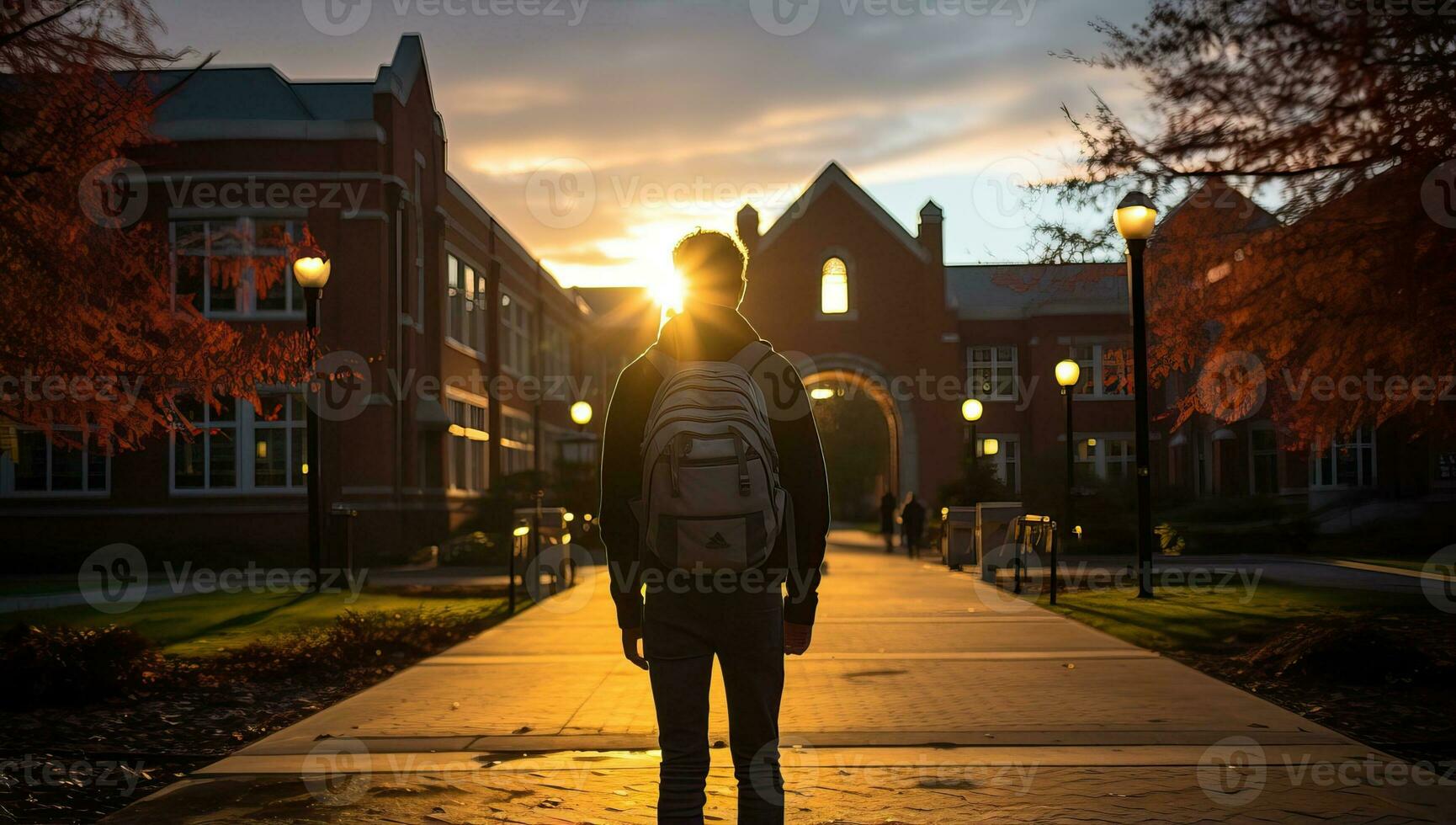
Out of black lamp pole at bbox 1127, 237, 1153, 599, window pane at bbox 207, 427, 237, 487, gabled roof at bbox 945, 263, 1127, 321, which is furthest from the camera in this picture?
gabled roof at bbox 945, 263, 1127, 321

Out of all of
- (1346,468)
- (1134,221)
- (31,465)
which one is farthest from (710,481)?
(1346,468)

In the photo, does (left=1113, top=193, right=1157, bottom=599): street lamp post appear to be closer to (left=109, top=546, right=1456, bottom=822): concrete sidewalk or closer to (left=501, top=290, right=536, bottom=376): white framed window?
(left=109, top=546, right=1456, bottom=822): concrete sidewalk

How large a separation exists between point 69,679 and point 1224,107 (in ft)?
30.0

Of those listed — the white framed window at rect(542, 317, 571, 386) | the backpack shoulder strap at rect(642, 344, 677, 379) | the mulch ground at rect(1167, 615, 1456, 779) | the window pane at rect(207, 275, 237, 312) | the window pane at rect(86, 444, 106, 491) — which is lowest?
the mulch ground at rect(1167, 615, 1456, 779)

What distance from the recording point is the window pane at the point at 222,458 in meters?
28.3

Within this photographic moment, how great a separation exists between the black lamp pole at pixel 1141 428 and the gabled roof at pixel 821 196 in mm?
28729

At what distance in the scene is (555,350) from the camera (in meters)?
49.5

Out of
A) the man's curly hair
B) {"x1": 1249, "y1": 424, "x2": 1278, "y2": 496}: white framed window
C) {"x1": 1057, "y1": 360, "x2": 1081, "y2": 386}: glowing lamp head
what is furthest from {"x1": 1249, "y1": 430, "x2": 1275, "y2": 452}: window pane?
the man's curly hair

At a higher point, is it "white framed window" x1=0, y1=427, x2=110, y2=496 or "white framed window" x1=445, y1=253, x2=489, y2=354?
"white framed window" x1=445, y1=253, x2=489, y2=354

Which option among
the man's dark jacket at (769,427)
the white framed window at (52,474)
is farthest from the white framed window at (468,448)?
the man's dark jacket at (769,427)

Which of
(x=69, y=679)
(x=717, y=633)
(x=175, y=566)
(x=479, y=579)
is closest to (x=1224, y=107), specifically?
(x=717, y=633)

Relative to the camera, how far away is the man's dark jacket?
408 centimetres

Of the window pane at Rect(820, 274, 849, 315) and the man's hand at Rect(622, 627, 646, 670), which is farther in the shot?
the window pane at Rect(820, 274, 849, 315)

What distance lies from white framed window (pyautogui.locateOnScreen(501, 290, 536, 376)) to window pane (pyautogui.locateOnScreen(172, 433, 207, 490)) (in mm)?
11939
